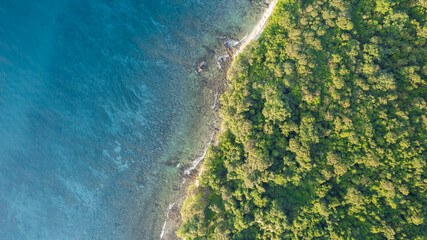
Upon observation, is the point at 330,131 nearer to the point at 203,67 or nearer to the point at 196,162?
the point at 196,162

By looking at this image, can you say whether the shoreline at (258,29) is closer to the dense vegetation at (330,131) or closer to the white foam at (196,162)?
the dense vegetation at (330,131)

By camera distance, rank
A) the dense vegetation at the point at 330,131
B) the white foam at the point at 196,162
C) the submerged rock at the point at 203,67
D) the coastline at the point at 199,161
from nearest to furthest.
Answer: the dense vegetation at the point at 330,131 → the coastline at the point at 199,161 → the white foam at the point at 196,162 → the submerged rock at the point at 203,67

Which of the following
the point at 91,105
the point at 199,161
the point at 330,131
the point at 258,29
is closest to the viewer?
the point at 330,131

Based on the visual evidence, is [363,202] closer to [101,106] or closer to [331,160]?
[331,160]

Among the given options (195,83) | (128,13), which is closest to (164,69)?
(195,83)

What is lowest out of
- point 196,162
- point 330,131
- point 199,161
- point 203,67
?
point 196,162

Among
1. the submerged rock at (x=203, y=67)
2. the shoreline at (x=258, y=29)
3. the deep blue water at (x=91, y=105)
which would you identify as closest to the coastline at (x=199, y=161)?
the shoreline at (x=258, y=29)

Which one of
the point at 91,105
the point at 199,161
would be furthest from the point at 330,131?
the point at 91,105
